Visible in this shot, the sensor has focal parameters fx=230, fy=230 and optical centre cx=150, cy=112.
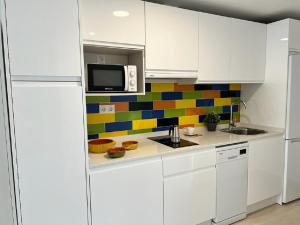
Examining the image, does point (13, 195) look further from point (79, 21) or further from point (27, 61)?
point (79, 21)

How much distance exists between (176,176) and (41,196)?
108 centimetres

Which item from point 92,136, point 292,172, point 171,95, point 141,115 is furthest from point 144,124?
point 292,172

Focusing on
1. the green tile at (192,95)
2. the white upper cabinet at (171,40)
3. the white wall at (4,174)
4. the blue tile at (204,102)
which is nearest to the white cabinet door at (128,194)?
the white wall at (4,174)

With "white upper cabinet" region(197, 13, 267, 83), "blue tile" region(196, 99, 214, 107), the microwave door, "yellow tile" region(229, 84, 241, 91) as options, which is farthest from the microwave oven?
"yellow tile" region(229, 84, 241, 91)

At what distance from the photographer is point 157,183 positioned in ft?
6.34

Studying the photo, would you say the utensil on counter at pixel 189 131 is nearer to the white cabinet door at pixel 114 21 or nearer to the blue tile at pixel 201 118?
the blue tile at pixel 201 118

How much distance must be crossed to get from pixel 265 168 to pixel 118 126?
173 centimetres

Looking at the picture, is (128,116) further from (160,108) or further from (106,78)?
(106,78)

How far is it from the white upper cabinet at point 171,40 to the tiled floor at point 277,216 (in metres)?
1.73

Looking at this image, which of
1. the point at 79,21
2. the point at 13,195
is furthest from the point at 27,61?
the point at 13,195

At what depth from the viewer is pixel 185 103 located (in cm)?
279

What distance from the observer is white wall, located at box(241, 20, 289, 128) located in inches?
104

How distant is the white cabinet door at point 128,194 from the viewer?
169cm

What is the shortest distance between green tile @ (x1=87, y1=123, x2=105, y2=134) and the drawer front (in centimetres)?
72
